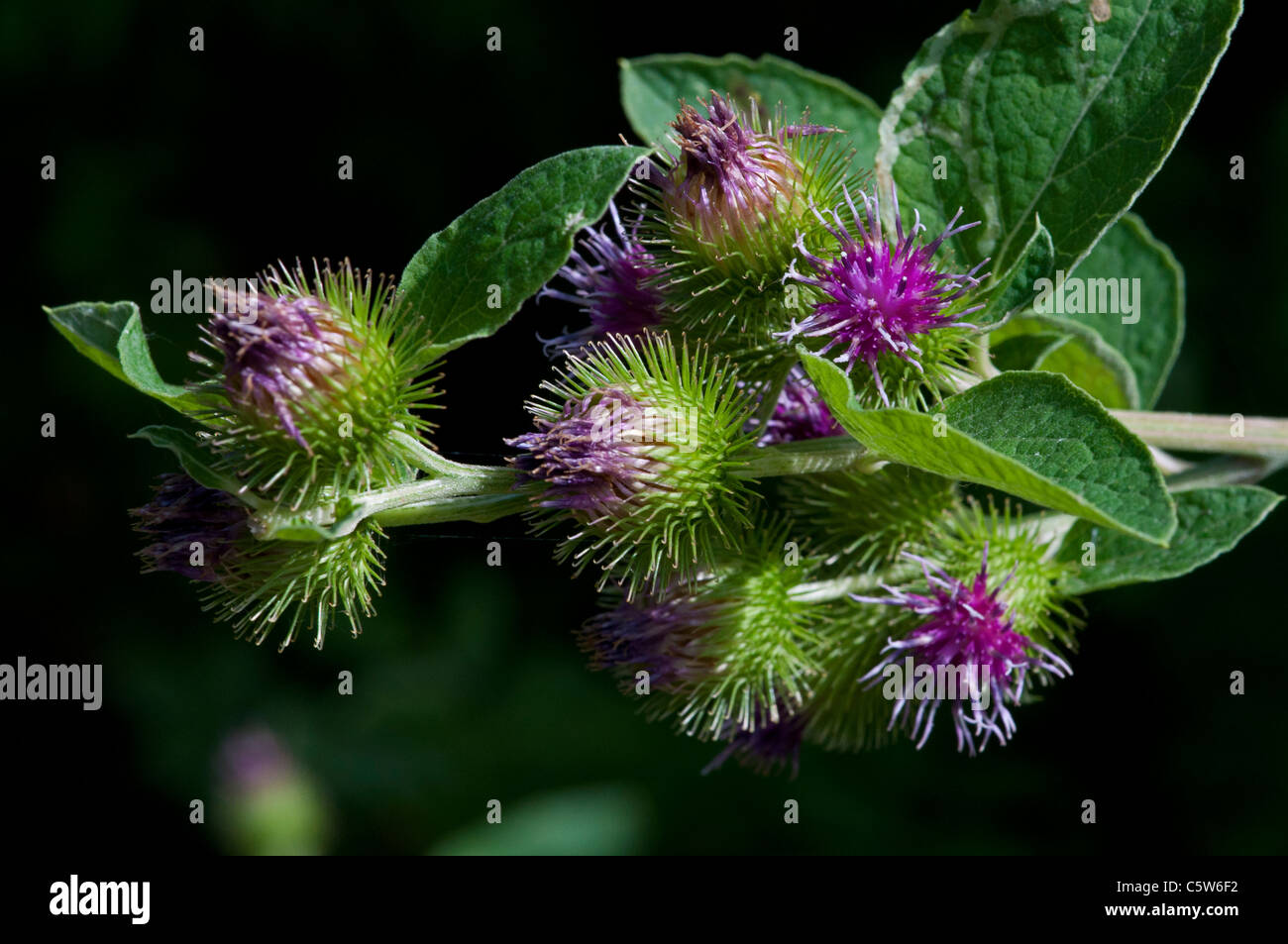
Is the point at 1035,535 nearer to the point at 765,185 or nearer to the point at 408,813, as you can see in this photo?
the point at 765,185

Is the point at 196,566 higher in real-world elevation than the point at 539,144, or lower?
lower

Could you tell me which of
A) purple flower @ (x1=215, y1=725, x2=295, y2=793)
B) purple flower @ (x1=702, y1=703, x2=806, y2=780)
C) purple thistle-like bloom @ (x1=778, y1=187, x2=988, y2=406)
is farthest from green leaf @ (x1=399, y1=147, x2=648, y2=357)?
purple flower @ (x1=215, y1=725, x2=295, y2=793)

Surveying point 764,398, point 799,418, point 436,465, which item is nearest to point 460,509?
point 436,465

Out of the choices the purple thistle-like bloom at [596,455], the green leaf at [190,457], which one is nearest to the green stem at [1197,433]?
the purple thistle-like bloom at [596,455]

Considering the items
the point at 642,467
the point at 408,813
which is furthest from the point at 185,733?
the point at 642,467

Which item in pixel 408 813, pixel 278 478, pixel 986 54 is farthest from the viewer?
pixel 408 813

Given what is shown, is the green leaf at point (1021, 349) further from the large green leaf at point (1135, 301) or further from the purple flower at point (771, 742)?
the purple flower at point (771, 742)

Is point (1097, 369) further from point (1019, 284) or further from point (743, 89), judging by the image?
point (743, 89)

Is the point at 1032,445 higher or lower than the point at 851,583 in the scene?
higher
